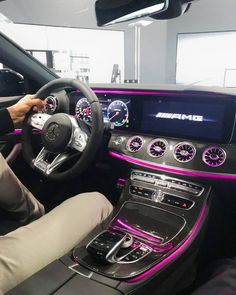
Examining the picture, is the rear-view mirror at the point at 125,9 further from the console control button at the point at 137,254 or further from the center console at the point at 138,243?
the console control button at the point at 137,254

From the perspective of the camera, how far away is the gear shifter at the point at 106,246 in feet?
2.96

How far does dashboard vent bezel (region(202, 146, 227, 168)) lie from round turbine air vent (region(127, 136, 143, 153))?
322 mm

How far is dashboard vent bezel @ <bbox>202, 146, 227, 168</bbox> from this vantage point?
128cm

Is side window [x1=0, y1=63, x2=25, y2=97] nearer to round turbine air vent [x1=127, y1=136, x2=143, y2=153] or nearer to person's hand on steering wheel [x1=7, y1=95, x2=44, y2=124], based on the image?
person's hand on steering wheel [x1=7, y1=95, x2=44, y2=124]

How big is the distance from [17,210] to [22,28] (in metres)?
4.76

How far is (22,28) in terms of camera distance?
17.4ft

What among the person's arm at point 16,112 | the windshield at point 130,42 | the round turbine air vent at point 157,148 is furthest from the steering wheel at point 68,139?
the windshield at point 130,42

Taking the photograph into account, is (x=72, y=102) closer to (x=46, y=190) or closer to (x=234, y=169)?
(x=46, y=190)

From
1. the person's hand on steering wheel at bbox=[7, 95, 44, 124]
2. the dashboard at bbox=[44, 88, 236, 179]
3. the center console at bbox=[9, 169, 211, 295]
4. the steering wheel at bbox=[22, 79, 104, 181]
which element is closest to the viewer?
the center console at bbox=[9, 169, 211, 295]

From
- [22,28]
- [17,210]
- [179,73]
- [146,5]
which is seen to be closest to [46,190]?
[17,210]

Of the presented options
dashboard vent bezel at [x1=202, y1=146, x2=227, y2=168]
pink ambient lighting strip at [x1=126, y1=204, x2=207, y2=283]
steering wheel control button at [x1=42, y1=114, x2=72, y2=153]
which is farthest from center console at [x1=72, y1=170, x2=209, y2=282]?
steering wheel control button at [x1=42, y1=114, x2=72, y2=153]

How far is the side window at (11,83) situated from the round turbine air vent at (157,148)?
0.92 meters

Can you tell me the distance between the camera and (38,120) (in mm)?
1391

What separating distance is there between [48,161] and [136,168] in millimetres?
410
